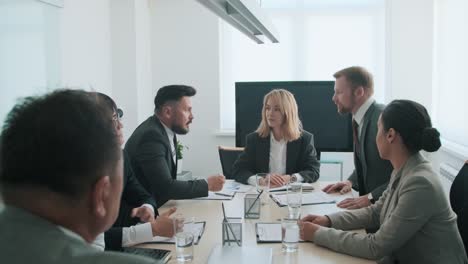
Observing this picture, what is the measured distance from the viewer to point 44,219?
0.71 meters

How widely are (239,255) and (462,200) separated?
1143mm

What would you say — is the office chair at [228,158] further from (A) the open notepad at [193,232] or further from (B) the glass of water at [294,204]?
(A) the open notepad at [193,232]

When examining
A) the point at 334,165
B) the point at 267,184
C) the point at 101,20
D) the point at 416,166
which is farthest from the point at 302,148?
the point at 101,20

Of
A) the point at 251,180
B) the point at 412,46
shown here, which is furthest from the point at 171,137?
the point at 412,46

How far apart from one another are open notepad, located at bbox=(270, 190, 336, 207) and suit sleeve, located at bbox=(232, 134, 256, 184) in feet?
1.66

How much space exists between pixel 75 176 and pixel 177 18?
15.5ft

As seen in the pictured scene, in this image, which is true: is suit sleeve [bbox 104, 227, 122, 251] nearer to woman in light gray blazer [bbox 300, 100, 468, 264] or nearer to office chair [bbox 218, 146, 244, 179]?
woman in light gray blazer [bbox 300, 100, 468, 264]

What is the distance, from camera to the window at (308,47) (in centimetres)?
506

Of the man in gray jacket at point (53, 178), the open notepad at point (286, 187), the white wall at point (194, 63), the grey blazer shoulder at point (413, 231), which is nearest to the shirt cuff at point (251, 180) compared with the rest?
the open notepad at point (286, 187)

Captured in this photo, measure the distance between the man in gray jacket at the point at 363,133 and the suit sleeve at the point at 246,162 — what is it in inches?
23.9

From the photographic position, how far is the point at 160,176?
254cm

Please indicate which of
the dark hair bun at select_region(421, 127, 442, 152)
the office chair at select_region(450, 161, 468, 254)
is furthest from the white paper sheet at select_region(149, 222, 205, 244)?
the office chair at select_region(450, 161, 468, 254)

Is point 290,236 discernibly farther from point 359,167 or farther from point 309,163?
point 309,163

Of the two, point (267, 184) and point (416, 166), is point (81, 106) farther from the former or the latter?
point (267, 184)
